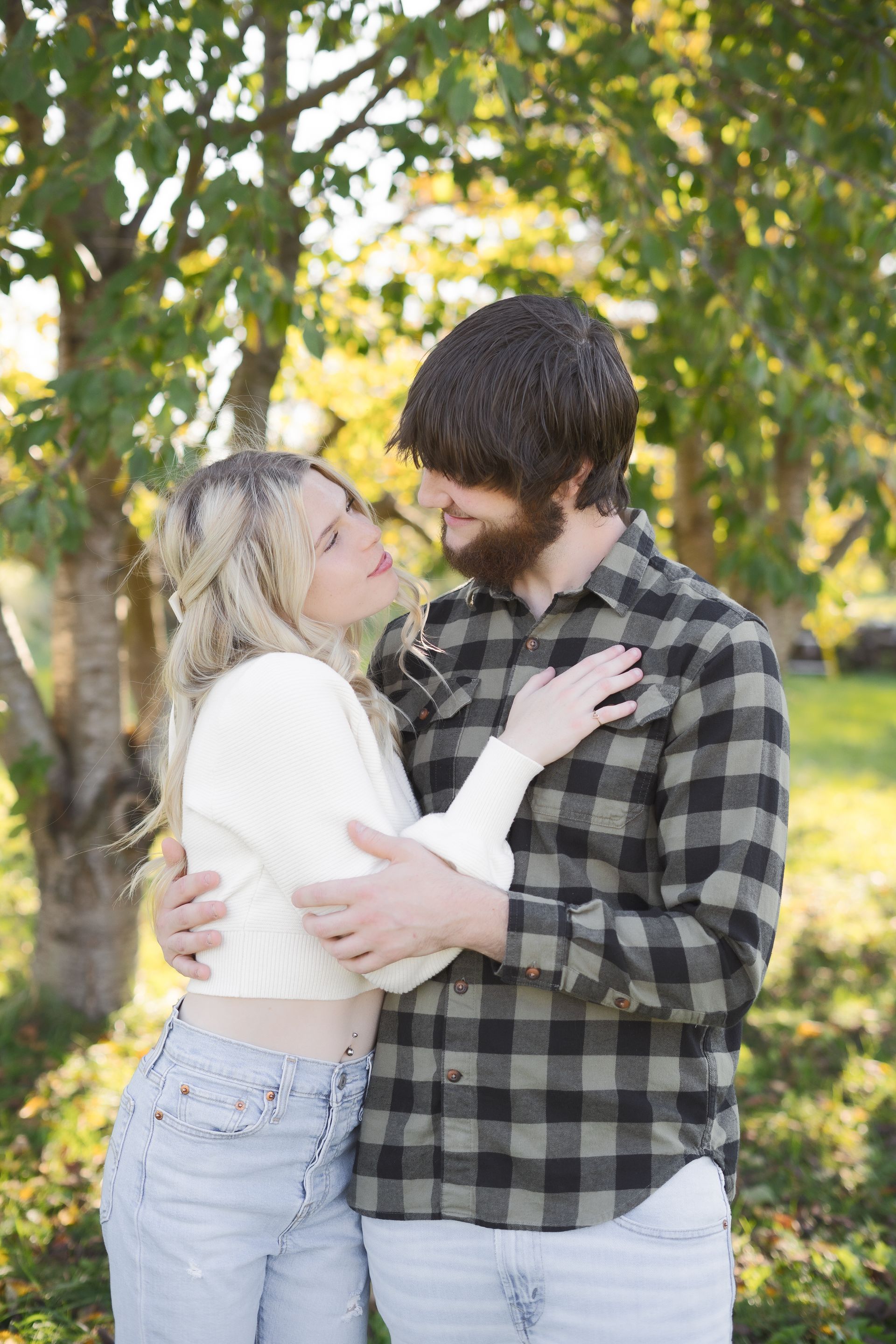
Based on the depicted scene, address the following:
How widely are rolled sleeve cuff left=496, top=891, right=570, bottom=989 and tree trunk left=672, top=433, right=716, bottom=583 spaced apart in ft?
12.0

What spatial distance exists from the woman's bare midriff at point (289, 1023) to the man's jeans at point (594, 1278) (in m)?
0.33

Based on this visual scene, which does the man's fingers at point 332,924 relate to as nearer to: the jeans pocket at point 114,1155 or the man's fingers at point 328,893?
the man's fingers at point 328,893

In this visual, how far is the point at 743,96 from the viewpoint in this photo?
4.11 metres

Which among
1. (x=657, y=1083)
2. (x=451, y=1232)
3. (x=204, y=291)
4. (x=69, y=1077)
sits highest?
(x=204, y=291)

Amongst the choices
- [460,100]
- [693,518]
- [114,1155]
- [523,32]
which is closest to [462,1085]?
[114,1155]

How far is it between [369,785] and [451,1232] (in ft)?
2.43

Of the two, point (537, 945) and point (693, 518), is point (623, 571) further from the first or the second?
point (693, 518)

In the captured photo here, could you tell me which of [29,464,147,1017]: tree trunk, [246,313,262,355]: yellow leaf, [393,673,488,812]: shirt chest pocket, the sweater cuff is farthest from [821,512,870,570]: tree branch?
the sweater cuff

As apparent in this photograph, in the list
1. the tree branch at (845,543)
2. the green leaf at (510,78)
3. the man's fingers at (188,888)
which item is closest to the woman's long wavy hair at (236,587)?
the man's fingers at (188,888)

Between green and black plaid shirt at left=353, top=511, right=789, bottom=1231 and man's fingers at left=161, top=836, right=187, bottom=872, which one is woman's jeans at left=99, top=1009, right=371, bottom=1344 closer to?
green and black plaid shirt at left=353, top=511, right=789, bottom=1231

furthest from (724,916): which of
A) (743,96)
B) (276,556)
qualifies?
(743,96)

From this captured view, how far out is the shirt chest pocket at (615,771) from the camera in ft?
5.63

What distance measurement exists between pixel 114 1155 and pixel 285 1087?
1.15 ft

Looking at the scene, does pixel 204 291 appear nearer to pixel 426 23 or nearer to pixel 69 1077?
pixel 426 23
